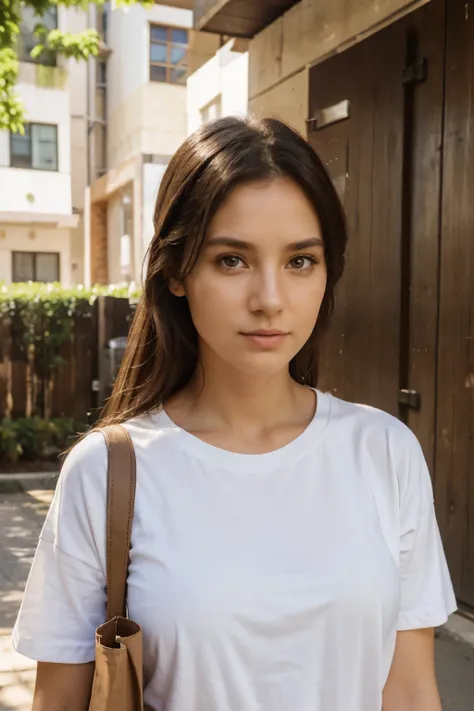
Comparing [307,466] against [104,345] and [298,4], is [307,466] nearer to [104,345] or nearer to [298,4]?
[298,4]

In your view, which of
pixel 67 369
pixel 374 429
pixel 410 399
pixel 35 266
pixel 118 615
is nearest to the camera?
pixel 118 615

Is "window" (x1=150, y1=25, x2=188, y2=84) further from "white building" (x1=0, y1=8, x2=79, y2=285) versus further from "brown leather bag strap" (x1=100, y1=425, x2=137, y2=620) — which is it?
"brown leather bag strap" (x1=100, y1=425, x2=137, y2=620)

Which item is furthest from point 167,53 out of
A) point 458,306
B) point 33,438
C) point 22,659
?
point 22,659

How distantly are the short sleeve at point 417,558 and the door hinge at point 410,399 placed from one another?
7.75ft

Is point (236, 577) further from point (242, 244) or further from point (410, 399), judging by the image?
point (410, 399)

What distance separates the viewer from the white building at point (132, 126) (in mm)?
20845

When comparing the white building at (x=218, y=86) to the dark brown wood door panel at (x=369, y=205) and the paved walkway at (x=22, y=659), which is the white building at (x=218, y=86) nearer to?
the dark brown wood door panel at (x=369, y=205)

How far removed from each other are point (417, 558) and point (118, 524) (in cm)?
55

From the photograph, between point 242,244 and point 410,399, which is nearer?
point 242,244

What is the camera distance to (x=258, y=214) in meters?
1.37

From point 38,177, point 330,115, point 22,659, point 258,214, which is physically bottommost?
point 22,659

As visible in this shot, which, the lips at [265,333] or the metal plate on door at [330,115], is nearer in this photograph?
the lips at [265,333]

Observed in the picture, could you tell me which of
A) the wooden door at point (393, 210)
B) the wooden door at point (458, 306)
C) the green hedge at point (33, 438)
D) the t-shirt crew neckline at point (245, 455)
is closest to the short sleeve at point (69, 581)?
the t-shirt crew neckline at point (245, 455)

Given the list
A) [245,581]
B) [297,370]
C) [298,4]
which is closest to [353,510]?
[245,581]
